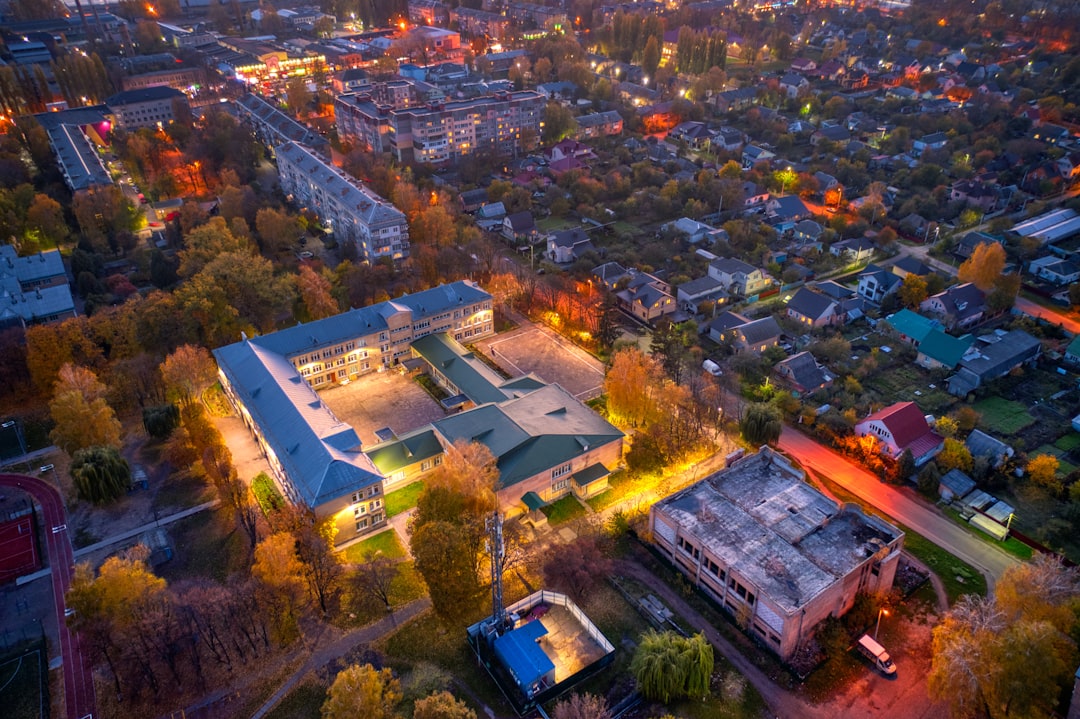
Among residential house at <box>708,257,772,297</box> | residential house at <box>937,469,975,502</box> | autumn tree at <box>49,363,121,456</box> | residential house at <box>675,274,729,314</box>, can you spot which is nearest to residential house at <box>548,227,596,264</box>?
residential house at <box>675,274,729,314</box>

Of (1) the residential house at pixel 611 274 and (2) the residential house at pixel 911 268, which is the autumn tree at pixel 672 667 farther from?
(2) the residential house at pixel 911 268

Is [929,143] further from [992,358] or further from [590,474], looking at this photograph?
[590,474]

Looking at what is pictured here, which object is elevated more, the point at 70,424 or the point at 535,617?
the point at 70,424

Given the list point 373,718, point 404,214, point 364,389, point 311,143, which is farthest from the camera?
point 311,143

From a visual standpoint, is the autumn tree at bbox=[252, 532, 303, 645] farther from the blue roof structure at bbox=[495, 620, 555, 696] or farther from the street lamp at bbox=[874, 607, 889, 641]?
the street lamp at bbox=[874, 607, 889, 641]

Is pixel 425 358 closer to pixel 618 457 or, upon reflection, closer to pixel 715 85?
pixel 618 457

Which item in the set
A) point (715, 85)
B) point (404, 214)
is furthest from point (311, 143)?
point (715, 85)

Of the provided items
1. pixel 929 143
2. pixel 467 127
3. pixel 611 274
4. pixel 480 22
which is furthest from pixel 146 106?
pixel 929 143
